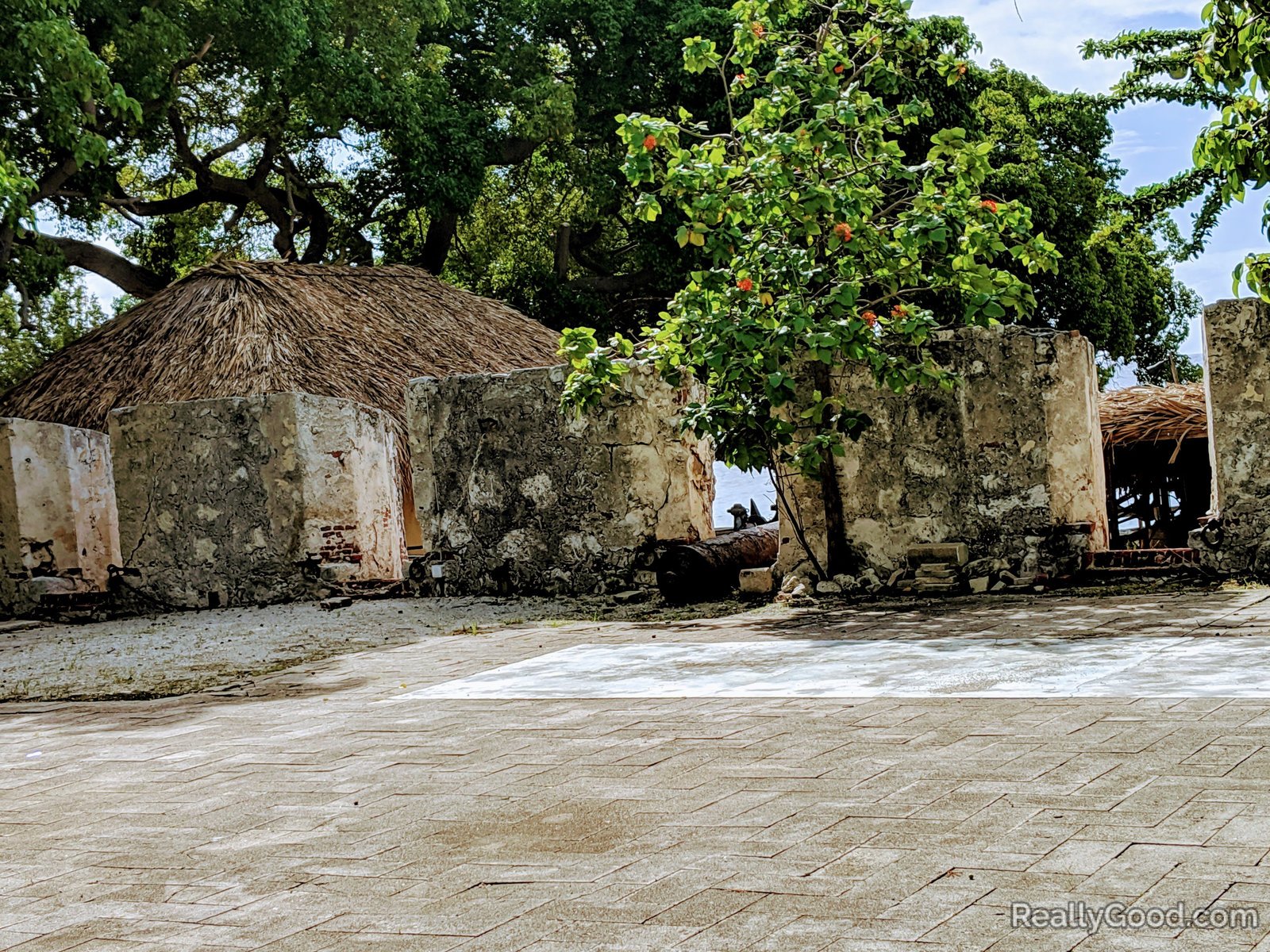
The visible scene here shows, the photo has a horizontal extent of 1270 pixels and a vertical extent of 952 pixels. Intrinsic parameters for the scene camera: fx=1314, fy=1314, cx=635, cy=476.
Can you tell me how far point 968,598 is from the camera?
8578 millimetres

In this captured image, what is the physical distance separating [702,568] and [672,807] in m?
5.85

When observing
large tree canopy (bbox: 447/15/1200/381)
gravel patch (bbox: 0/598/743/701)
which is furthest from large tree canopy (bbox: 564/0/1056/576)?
large tree canopy (bbox: 447/15/1200/381)

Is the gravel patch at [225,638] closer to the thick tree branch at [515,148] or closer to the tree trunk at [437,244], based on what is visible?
the thick tree branch at [515,148]

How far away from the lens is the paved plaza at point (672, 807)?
2762 mm

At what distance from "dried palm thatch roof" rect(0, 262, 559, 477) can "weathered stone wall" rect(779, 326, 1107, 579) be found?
18.4 ft

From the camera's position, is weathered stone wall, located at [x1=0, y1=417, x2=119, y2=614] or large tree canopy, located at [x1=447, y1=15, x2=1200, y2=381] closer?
weathered stone wall, located at [x1=0, y1=417, x2=119, y2=614]

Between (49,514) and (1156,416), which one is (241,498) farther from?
(1156,416)

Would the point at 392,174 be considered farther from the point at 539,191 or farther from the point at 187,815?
→ the point at 187,815

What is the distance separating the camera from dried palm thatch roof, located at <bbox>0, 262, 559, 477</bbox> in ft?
42.9

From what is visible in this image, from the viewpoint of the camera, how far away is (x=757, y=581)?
9578mm

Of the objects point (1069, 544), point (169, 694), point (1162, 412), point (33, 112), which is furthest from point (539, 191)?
→ point (169, 694)

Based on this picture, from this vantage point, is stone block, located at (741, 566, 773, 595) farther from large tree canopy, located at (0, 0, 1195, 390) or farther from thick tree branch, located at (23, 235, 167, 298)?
thick tree branch, located at (23, 235, 167, 298)

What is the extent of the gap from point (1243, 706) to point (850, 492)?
491 cm

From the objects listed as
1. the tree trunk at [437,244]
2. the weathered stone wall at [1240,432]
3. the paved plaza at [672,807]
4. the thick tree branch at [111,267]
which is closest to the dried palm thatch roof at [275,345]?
the thick tree branch at [111,267]
